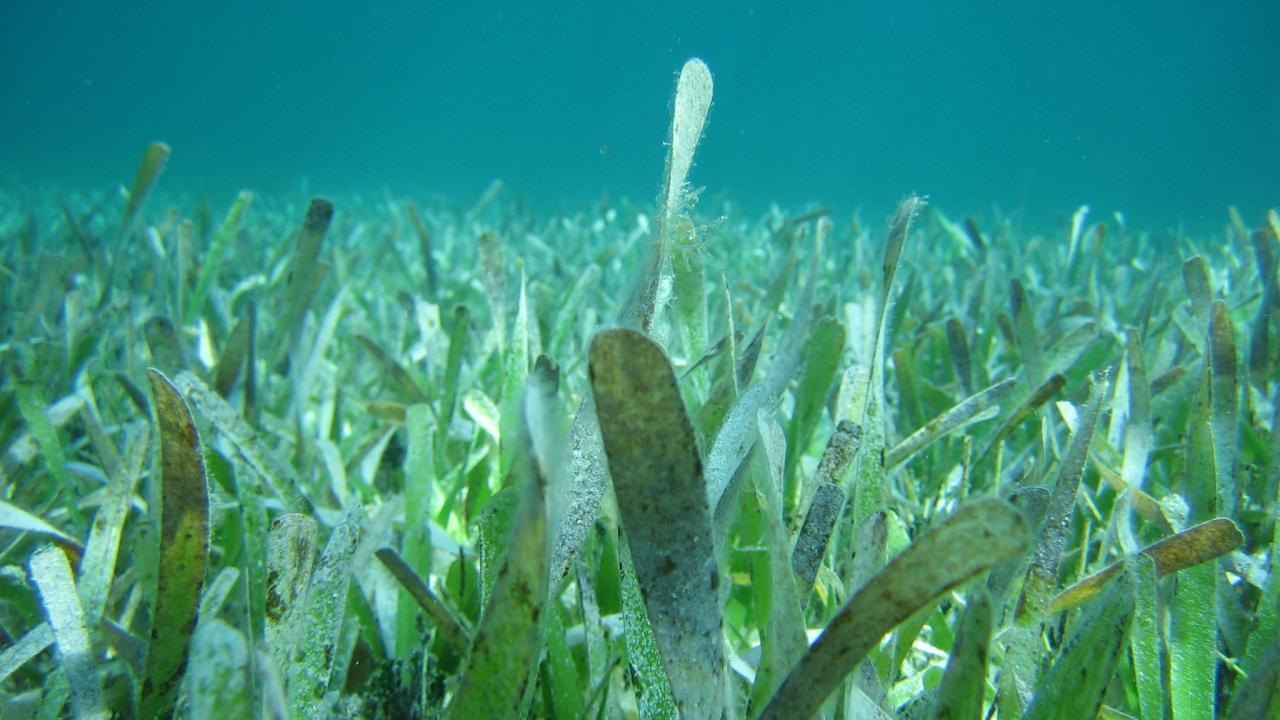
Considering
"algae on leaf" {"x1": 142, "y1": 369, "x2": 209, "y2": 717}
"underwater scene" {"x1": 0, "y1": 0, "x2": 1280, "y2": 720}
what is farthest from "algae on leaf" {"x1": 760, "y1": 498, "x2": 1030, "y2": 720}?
"algae on leaf" {"x1": 142, "y1": 369, "x2": 209, "y2": 717}

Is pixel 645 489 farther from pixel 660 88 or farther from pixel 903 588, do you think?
pixel 660 88

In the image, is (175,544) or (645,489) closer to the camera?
(645,489)

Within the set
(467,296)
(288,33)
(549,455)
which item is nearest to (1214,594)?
(549,455)

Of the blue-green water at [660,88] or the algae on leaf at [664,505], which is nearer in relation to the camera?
the algae on leaf at [664,505]

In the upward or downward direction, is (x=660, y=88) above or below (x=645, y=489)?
above

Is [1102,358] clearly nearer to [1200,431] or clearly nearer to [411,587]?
[1200,431]

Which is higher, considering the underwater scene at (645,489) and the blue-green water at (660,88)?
the blue-green water at (660,88)

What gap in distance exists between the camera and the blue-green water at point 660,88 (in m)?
53.8

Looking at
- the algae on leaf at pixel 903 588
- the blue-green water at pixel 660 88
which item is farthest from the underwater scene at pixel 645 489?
the blue-green water at pixel 660 88

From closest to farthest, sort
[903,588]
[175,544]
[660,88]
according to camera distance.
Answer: [903,588]
[175,544]
[660,88]

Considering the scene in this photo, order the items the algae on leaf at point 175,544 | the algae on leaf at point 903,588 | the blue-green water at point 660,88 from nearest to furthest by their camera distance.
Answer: the algae on leaf at point 903,588
the algae on leaf at point 175,544
the blue-green water at point 660,88

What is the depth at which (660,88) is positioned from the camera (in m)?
54.0

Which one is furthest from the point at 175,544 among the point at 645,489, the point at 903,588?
the point at 903,588

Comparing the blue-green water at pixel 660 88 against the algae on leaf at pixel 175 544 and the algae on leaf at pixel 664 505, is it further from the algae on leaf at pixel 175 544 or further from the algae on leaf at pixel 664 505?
the algae on leaf at pixel 664 505
